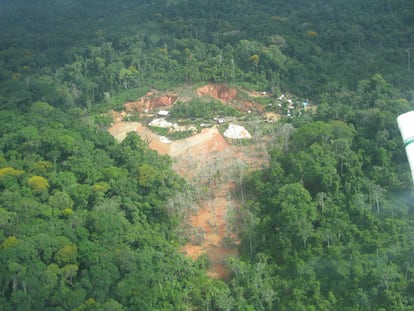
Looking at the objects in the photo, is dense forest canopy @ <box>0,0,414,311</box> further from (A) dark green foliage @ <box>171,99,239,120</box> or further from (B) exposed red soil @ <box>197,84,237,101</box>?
(B) exposed red soil @ <box>197,84,237,101</box>

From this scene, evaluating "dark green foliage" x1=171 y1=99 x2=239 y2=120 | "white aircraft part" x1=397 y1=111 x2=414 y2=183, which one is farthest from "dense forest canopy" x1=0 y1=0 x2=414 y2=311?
"white aircraft part" x1=397 y1=111 x2=414 y2=183

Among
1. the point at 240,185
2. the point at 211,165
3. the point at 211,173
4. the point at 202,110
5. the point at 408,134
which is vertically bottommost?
the point at 202,110

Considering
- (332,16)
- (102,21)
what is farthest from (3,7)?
(332,16)

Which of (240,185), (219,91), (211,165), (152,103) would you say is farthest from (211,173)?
(152,103)

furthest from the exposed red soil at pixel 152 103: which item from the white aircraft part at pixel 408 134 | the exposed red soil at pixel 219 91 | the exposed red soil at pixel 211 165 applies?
the white aircraft part at pixel 408 134

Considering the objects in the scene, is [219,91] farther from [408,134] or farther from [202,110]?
[408,134]

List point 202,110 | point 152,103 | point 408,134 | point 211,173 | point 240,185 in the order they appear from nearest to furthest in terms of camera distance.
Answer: point 408,134, point 240,185, point 211,173, point 202,110, point 152,103

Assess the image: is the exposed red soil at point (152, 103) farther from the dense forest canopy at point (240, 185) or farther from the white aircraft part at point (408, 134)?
the white aircraft part at point (408, 134)

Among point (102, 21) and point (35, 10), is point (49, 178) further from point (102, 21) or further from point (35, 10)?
point (35, 10)

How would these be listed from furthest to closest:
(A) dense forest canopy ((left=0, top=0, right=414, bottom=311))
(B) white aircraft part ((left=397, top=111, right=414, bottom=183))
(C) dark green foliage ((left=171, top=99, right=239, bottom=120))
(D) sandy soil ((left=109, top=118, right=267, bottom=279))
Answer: (C) dark green foliage ((left=171, top=99, right=239, bottom=120)) < (D) sandy soil ((left=109, top=118, right=267, bottom=279)) < (A) dense forest canopy ((left=0, top=0, right=414, bottom=311)) < (B) white aircraft part ((left=397, top=111, right=414, bottom=183))
